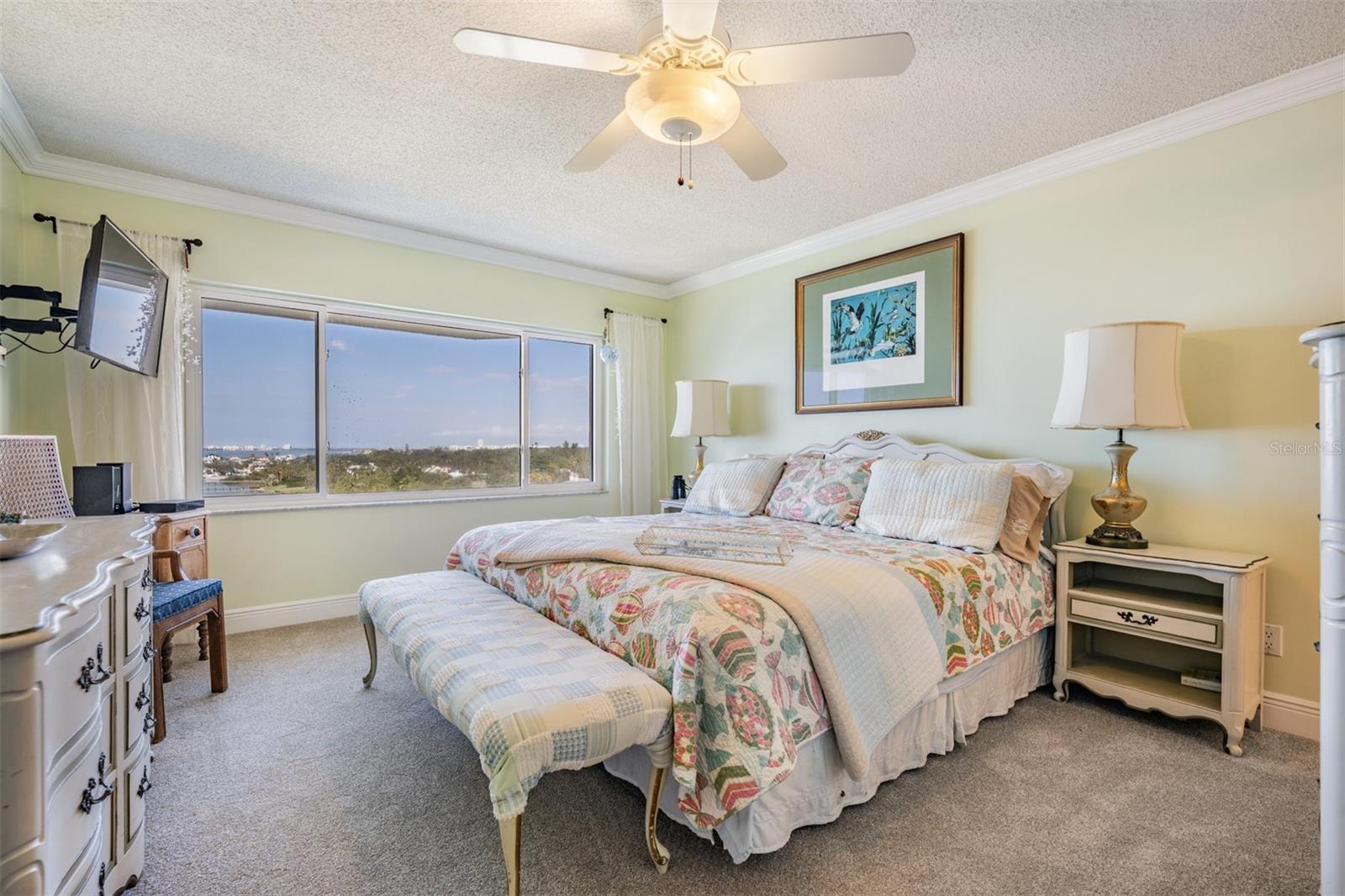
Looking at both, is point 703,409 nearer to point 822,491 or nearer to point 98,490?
point 822,491

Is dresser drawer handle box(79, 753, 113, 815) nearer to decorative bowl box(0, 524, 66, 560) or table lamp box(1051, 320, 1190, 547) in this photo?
decorative bowl box(0, 524, 66, 560)

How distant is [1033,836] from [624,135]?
2539mm

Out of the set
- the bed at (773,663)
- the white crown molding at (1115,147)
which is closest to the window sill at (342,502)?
the bed at (773,663)

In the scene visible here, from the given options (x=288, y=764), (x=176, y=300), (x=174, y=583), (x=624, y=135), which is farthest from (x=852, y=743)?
(x=176, y=300)

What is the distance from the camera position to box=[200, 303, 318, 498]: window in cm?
341

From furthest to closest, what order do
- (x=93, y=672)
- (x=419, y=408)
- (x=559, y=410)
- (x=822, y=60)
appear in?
1. (x=559, y=410)
2. (x=419, y=408)
3. (x=822, y=60)
4. (x=93, y=672)

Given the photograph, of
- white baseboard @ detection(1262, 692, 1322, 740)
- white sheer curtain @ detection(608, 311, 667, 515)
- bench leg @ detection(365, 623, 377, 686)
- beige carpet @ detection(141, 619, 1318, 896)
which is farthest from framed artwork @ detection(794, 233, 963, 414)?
bench leg @ detection(365, 623, 377, 686)

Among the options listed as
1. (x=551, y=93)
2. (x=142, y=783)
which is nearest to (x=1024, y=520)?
(x=551, y=93)

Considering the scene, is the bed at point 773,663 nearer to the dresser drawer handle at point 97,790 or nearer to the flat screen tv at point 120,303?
the dresser drawer handle at point 97,790

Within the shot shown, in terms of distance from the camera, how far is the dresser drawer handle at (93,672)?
105cm

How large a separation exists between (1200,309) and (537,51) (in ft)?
9.22

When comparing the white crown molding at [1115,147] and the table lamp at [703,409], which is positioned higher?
the white crown molding at [1115,147]

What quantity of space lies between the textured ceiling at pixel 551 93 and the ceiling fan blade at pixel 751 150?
1.11 feet

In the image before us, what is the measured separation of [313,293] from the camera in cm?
362
